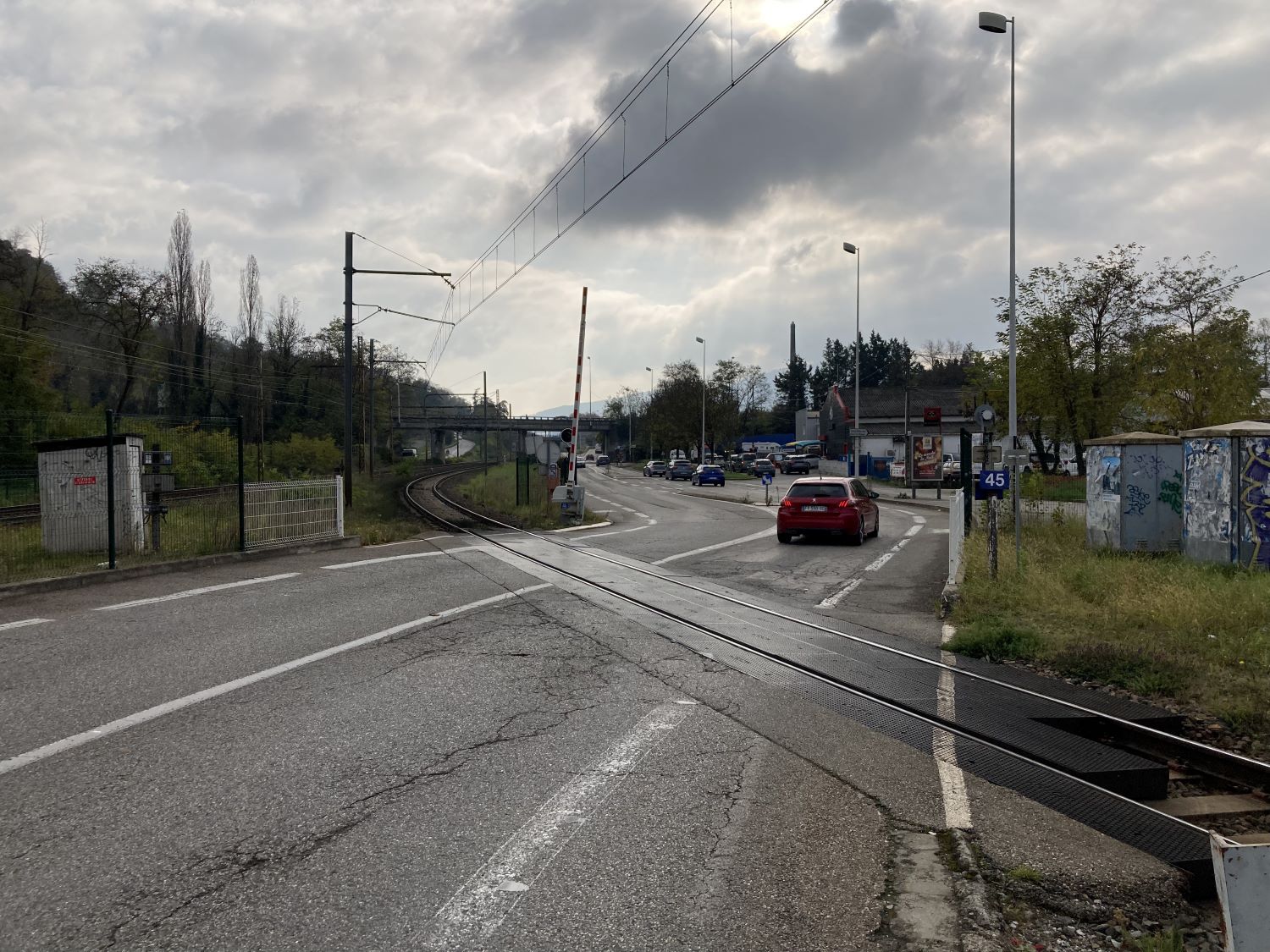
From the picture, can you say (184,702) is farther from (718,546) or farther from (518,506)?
(518,506)

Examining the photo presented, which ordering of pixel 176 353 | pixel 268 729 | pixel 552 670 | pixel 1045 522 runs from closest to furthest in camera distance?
1. pixel 268 729
2. pixel 552 670
3. pixel 1045 522
4. pixel 176 353

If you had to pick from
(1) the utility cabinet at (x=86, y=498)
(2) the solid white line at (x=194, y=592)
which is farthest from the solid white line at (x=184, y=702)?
(1) the utility cabinet at (x=86, y=498)

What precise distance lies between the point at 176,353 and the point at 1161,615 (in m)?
54.8

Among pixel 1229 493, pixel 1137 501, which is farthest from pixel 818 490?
pixel 1229 493

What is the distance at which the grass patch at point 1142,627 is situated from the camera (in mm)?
7141

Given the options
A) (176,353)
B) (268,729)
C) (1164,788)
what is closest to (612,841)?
(268,729)

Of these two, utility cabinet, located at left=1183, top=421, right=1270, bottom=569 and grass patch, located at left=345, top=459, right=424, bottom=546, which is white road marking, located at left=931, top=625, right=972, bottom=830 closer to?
utility cabinet, located at left=1183, top=421, right=1270, bottom=569

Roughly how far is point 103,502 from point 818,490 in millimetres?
13659

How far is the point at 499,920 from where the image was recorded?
11.2 feet

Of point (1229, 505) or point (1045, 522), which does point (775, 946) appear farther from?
point (1045, 522)

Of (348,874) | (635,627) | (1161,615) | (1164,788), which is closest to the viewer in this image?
(348,874)

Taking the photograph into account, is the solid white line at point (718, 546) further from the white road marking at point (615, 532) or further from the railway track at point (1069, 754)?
the railway track at point (1069, 754)

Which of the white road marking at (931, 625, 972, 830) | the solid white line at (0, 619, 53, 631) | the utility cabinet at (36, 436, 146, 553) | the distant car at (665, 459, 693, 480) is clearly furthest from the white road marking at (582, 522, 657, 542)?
the distant car at (665, 459, 693, 480)

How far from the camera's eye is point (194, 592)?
11945 millimetres
